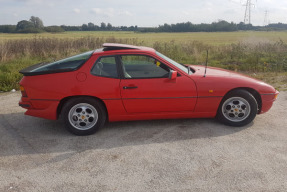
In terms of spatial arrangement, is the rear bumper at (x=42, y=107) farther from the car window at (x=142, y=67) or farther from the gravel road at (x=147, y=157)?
the car window at (x=142, y=67)

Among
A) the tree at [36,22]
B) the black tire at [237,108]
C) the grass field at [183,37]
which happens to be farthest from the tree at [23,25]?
the black tire at [237,108]

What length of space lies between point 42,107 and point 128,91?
58.0 inches

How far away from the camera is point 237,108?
4477 mm

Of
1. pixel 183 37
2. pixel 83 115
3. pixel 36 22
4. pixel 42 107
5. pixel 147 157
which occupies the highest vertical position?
pixel 36 22

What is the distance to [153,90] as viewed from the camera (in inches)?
165

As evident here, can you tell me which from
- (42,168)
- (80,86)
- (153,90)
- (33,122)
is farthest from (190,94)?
(33,122)

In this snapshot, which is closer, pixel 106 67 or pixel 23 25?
pixel 106 67

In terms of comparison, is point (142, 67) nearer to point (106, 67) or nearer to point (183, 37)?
point (106, 67)

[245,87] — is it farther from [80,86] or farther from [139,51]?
[80,86]

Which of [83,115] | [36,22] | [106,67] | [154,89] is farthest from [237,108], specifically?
[36,22]

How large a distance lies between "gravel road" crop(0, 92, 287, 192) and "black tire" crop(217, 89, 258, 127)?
0.15 meters

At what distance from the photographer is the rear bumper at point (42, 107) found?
4145 millimetres

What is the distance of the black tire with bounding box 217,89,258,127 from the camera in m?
4.42

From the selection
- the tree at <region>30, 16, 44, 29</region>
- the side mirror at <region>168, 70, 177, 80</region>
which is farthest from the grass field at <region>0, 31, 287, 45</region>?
the side mirror at <region>168, 70, 177, 80</region>
